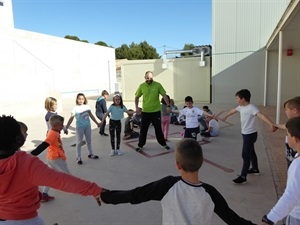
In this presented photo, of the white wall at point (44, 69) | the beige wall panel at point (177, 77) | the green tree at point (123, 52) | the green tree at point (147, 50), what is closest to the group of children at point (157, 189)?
the white wall at point (44, 69)

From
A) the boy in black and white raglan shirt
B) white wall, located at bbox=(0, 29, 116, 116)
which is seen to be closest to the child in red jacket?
the boy in black and white raglan shirt

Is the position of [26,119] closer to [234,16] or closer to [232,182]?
[232,182]

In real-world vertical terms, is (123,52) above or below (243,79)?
above

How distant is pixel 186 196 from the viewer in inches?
64.5

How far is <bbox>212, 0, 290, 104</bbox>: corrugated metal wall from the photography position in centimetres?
1437

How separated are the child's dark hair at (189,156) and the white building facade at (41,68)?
12.1 metres

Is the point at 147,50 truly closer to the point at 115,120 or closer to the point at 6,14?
the point at 6,14

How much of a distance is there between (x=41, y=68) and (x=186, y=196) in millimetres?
20730

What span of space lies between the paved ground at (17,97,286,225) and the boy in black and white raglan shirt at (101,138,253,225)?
1662mm

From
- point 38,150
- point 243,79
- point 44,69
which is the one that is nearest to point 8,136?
point 38,150

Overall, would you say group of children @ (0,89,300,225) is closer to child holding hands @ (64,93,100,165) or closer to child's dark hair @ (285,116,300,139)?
child's dark hair @ (285,116,300,139)

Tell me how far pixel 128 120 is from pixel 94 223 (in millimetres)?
4838

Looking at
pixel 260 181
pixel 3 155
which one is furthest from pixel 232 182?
pixel 3 155

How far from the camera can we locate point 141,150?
21.3ft
